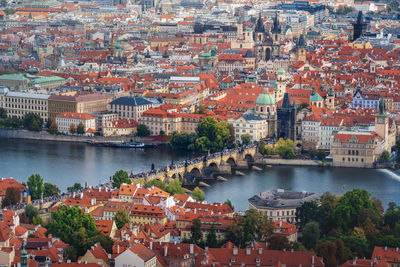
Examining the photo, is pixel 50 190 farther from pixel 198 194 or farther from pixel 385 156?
pixel 385 156

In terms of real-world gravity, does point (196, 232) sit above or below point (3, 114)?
above

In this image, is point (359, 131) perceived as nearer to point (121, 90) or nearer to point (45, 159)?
point (45, 159)

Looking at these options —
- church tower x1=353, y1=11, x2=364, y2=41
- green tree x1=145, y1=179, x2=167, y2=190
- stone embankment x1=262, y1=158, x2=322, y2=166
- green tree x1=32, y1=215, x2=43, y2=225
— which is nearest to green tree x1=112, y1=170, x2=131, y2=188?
green tree x1=145, y1=179, x2=167, y2=190

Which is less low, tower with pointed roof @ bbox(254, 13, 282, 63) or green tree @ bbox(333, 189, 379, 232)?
tower with pointed roof @ bbox(254, 13, 282, 63)

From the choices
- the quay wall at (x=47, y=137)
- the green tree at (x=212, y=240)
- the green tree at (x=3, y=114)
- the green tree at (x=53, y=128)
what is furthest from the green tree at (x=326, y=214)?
the green tree at (x=3, y=114)

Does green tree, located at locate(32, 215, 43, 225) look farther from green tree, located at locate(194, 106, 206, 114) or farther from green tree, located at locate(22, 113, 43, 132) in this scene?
green tree, located at locate(194, 106, 206, 114)

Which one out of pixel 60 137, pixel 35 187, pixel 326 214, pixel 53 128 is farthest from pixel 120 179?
pixel 53 128

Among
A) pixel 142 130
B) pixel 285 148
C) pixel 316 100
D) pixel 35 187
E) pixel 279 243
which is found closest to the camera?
pixel 279 243
